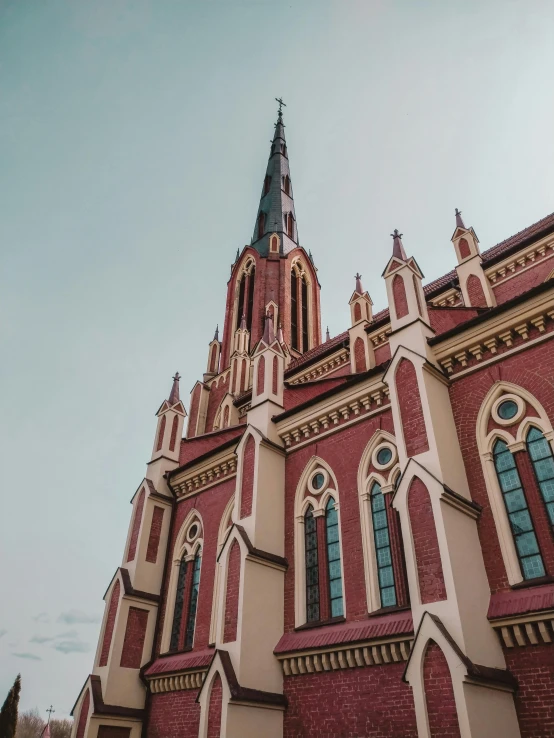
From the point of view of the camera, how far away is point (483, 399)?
393 inches

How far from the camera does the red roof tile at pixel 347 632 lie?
912 centimetres

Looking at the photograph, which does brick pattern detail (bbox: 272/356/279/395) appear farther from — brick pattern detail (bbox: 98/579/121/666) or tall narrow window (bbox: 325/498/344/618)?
brick pattern detail (bbox: 98/579/121/666)

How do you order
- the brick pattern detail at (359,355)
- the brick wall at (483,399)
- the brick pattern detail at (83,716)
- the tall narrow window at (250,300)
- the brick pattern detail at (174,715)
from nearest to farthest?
1. the brick wall at (483,399)
2. the brick pattern detail at (174,715)
3. the brick pattern detail at (83,716)
4. the brick pattern detail at (359,355)
5. the tall narrow window at (250,300)

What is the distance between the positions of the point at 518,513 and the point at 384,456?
2.98 meters

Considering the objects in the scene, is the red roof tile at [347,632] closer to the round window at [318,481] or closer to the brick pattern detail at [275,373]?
the round window at [318,481]

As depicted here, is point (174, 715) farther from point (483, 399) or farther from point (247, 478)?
point (483, 399)

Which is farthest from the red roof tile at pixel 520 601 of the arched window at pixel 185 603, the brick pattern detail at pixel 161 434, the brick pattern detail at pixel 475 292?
the brick pattern detail at pixel 161 434

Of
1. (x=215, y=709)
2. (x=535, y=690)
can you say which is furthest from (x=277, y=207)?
(x=535, y=690)

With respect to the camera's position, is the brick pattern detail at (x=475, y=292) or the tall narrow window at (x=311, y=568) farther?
the brick pattern detail at (x=475, y=292)

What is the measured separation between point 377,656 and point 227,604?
3.24m

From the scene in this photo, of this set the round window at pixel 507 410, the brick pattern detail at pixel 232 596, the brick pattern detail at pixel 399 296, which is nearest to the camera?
the round window at pixel 507 410

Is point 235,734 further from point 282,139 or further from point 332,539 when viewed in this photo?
point 282,139

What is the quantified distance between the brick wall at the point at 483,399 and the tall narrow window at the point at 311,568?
387cm

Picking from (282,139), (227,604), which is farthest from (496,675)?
(282,139)
